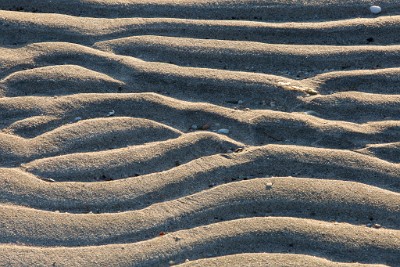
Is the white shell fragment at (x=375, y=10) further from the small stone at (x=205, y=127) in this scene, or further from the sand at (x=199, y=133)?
the small stone at (x=205, y=127)

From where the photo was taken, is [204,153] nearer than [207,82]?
Yes

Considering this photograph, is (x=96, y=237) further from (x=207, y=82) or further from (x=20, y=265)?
(x=207, y=82)

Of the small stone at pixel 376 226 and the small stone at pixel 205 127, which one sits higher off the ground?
the small stone at pixel 205 127

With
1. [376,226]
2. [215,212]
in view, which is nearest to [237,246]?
[215,212]

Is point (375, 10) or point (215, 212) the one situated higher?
point (375, 10)

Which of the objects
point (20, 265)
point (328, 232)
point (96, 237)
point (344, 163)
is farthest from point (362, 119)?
point (20, 265)

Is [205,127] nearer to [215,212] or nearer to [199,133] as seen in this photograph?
[199,133]

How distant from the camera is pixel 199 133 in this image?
2.97 metres

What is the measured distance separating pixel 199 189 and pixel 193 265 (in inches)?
14.2

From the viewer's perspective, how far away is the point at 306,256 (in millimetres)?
2549

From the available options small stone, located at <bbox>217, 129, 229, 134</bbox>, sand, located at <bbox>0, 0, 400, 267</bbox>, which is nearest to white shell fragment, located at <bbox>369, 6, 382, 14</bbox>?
sand, located at <bbox>0, 0, 400, 267</bbox>

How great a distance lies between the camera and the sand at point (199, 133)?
2.61m

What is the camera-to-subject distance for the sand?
2.61m

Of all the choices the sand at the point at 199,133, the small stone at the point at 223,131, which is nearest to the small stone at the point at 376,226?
the sand at the point at 199,133
